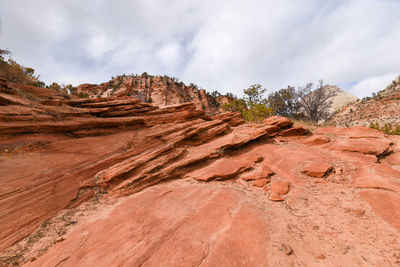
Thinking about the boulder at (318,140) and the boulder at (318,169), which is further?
the boulder at (318,140)

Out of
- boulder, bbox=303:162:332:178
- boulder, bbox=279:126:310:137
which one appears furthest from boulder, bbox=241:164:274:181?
boulder, bbox=279:126:310:137

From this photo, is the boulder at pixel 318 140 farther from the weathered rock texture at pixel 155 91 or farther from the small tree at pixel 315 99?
the weathered rock texture at pixel 155 91

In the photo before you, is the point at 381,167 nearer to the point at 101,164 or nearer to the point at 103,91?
the point at 101,164

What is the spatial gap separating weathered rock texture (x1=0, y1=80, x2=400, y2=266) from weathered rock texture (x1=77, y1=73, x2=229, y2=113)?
103ft

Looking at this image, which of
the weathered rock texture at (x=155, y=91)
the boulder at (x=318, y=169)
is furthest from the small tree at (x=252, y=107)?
the weathered rock texture at (x=155, y=91)

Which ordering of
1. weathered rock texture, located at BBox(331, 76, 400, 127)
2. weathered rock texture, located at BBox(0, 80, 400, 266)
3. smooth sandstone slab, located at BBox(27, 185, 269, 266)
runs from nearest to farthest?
smooth sandstone slab, located at BBox(27, 185, 269, 266), weathered rock texture, located at BBox(0, 80, 400, 266), weathered rock texture, located at BBox(331, 76, 400, 127)

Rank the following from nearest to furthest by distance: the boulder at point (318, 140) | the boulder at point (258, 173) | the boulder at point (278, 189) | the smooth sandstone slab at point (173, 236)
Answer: the smooth sandstone slab at point (173, 236), the boulder at point (278, 189), the boulder at point (258, 173), the boulder at point (318, 140)

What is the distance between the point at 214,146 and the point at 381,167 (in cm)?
610

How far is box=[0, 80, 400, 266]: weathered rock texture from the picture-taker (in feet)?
9.91

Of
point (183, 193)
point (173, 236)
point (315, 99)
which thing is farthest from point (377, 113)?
point (173, 236)

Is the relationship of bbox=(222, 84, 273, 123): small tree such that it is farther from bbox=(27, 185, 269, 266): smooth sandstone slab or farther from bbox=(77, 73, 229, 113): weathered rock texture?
bbox=(77, 73, 229, 113): weathered rock texture

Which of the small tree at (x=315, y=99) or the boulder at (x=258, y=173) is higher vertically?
the small tree at (x=315, y=99)

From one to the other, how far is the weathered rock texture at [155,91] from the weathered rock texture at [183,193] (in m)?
31.4

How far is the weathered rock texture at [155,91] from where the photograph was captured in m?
39.0
